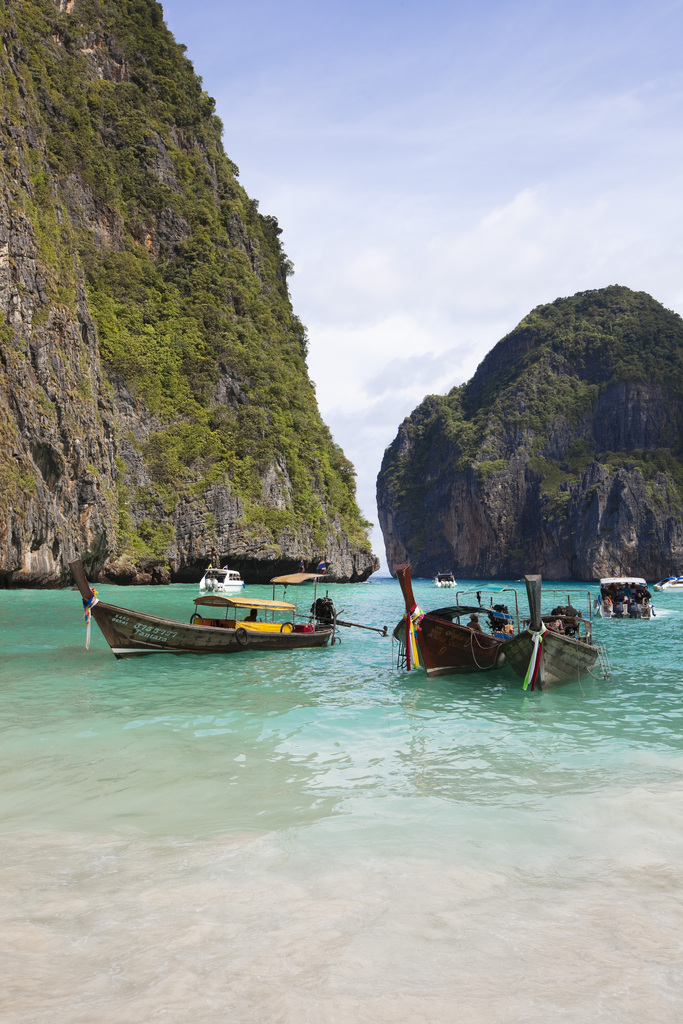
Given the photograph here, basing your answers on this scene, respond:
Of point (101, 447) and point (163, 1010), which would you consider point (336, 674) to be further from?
point (101, 447)

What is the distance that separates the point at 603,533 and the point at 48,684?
347 feet

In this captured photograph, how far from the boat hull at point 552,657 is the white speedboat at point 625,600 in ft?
71.3

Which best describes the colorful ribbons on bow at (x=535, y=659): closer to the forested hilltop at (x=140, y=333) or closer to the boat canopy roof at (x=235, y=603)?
the boat canopy roof at (x=235, y=603)

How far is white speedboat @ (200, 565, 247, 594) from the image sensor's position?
4662 cm

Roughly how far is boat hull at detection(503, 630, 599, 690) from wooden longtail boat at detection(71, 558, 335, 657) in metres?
6.77

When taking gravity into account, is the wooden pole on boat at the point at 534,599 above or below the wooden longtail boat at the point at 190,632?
above

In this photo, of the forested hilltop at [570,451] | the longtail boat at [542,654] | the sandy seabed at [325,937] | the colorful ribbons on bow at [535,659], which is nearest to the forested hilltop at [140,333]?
the longtail boat at [542,654]

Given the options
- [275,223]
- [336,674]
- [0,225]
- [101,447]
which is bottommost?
[336,674]

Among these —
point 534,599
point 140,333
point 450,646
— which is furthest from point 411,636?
point 140,333

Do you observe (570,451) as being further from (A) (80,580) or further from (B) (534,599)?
(A) (80,580)

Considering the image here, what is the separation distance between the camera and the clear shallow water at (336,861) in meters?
3.40

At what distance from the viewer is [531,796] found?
23.7ft

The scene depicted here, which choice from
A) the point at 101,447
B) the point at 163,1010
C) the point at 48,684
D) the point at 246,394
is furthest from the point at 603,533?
the point at 163,1010

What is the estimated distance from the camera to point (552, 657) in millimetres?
14211
